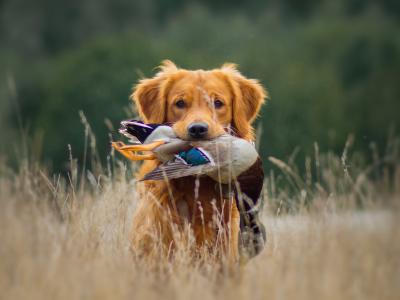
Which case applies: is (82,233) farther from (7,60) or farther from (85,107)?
(7,60)

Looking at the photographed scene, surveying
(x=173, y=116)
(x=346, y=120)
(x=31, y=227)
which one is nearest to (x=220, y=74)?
(x=173, y=116)

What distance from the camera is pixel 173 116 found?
227 inches

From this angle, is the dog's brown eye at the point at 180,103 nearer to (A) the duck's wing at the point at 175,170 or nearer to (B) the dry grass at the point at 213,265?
(A) the duck's wing at the point at 175,170

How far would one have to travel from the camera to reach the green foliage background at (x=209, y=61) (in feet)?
63.1

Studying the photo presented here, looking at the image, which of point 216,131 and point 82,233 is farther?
point 216,131

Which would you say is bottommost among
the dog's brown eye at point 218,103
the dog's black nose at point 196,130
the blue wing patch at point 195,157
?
the blue wing patch at point 195,157

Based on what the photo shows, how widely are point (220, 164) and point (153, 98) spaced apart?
1312 mm

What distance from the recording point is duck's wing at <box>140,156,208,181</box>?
191 inches

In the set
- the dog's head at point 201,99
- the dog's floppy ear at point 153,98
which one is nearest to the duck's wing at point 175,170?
the dog's head at point 201,99

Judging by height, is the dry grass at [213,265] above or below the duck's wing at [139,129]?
below

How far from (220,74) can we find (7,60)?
2716 cm

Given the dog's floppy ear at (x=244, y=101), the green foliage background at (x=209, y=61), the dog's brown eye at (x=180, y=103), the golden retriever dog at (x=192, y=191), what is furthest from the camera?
the green foliage background at (x=209, y=61)

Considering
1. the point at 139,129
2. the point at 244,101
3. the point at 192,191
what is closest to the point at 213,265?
the point at 192,191

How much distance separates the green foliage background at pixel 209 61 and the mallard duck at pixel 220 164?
13.3 ft
